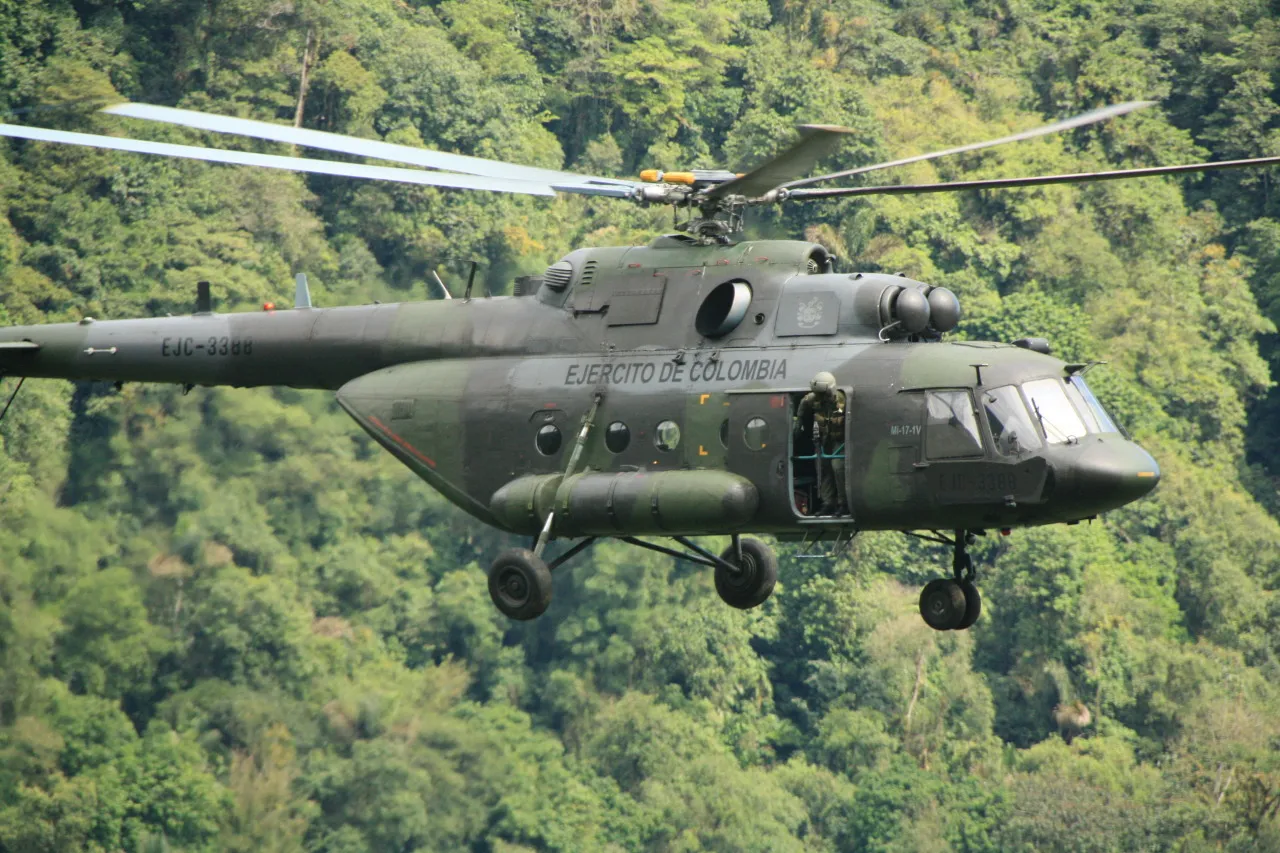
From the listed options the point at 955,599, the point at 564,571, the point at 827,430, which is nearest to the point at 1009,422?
the point at 827,430

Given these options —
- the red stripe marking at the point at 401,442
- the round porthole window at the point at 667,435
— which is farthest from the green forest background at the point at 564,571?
the round porthole window at the point at 667,435

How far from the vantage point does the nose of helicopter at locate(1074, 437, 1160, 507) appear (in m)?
16.3

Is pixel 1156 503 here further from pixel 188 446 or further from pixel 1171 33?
pixel 188 446

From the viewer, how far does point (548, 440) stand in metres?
18.2

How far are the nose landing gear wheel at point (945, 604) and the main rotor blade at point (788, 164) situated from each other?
3448 mm

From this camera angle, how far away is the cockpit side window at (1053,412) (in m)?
16.6

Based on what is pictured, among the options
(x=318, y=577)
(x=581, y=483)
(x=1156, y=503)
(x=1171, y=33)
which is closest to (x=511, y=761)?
(x=318, y=577)

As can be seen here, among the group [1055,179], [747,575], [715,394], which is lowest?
[747,575]

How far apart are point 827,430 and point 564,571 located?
42.1 metres

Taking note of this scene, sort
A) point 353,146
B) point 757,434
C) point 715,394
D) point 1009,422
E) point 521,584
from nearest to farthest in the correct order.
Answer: point 1009,422, point 757,434, point 715,394, point 353,146, point 521,584

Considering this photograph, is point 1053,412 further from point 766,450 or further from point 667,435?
point 667,435

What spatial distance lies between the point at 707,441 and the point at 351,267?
4090 cm

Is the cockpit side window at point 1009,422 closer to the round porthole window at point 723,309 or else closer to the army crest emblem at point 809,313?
the army crest emblem at point 809,313

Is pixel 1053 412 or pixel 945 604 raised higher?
pixel 1053 412
